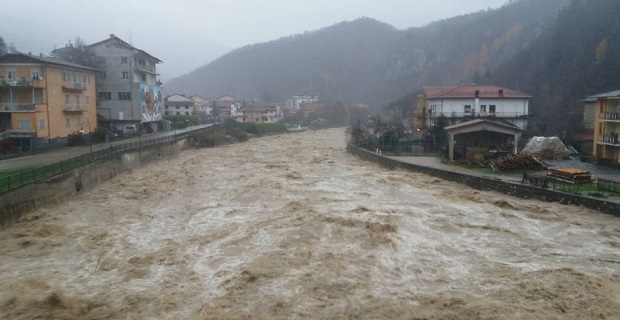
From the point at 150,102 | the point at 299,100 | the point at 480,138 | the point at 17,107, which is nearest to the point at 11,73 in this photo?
the point at 17,107

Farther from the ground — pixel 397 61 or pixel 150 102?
pixel 397 61

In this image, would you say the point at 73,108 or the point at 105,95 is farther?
the point at 105,95

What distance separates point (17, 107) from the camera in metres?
32.7

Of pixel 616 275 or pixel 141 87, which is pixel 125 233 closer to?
pixel 616 275

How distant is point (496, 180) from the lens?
2236 cm

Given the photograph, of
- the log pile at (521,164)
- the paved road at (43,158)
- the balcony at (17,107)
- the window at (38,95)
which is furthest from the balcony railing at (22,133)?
the log pile at (521,164)

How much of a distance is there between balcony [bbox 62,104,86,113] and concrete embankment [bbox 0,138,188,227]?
23.4 ft

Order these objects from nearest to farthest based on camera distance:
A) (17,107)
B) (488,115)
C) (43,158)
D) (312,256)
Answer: (312,256), (43,158), (17,107), (488,115)

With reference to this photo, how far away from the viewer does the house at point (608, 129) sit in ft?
86.9

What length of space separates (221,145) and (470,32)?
11320cm

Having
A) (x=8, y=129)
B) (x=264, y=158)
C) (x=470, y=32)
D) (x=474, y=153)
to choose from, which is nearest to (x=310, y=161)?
(x=264, y=158)

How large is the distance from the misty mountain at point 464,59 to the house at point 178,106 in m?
45.5

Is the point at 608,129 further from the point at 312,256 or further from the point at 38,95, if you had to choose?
the point at 38,95

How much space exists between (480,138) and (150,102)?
35.6m
